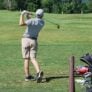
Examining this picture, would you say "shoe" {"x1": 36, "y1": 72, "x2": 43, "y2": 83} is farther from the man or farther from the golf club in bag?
the golf club in bag

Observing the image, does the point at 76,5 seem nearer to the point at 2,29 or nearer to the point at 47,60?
the point at 2,29

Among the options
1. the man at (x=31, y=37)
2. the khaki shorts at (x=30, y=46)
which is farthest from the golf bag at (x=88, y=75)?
the khaki shorts at (x=30, y=46)

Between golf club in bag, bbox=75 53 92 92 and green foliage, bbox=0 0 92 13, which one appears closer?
golf club in bag, bbox=75 53 92 92

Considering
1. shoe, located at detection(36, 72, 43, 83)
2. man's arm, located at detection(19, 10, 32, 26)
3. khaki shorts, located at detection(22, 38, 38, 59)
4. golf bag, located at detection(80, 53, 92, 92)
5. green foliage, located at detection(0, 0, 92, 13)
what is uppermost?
man's arm, located at detection(19, 10, 32, 26)

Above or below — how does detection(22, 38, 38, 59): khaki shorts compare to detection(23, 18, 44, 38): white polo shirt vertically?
below

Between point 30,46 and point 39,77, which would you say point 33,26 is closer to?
point 30,46

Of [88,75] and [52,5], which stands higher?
[88,75]

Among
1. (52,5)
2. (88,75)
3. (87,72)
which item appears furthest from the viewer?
(52,5)

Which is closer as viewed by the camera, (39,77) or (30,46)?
(39,77)

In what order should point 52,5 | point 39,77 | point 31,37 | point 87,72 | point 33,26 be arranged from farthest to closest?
point 52,5 < point 31,37 < point 33,26 < point 39,77 < point 87,72

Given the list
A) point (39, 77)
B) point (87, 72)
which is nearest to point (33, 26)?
point (39, 77)

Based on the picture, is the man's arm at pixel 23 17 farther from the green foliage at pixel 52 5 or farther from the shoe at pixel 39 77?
the green foliage at pixel 52 5

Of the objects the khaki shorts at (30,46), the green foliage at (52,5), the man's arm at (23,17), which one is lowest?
the green foliage at (52,5)

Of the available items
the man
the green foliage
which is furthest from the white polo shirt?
the green foliage
